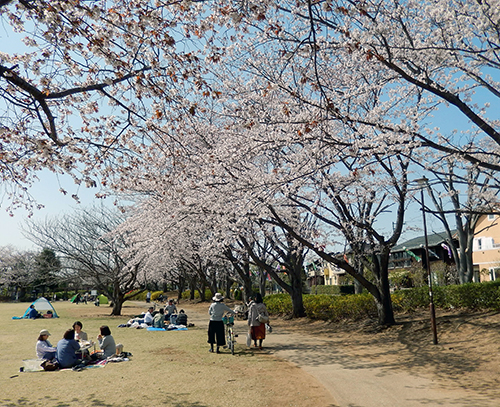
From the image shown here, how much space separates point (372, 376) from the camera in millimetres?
7062

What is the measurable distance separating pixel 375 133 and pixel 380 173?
344cm

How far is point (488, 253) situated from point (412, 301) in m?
19.0

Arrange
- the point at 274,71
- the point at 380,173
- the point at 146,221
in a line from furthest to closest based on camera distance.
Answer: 1. the point at 146,221
2. the point at 380,173
3. the point at 274,71

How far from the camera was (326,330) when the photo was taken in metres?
14.4

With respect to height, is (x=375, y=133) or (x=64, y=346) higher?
(x=375, y=133)

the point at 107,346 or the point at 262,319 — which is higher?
the point at 262,319

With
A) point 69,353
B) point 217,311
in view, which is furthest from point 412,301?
point 69,353

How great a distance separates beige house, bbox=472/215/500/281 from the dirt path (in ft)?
71.7

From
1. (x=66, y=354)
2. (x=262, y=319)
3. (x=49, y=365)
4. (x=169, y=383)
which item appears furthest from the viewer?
(x=262, y=319)

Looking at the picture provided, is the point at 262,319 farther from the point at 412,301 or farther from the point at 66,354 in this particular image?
the point at 412,301

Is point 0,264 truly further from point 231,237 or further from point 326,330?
point 326,330

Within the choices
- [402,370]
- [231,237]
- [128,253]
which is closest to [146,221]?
[231,237]

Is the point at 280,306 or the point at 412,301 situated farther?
the point at 280,306

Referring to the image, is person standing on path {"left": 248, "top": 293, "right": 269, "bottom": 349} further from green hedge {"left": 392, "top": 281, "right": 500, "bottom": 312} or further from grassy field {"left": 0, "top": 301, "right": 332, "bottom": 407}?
green hedge {"left": 392, "top": 281, "right": 500, "bottom": 312}
